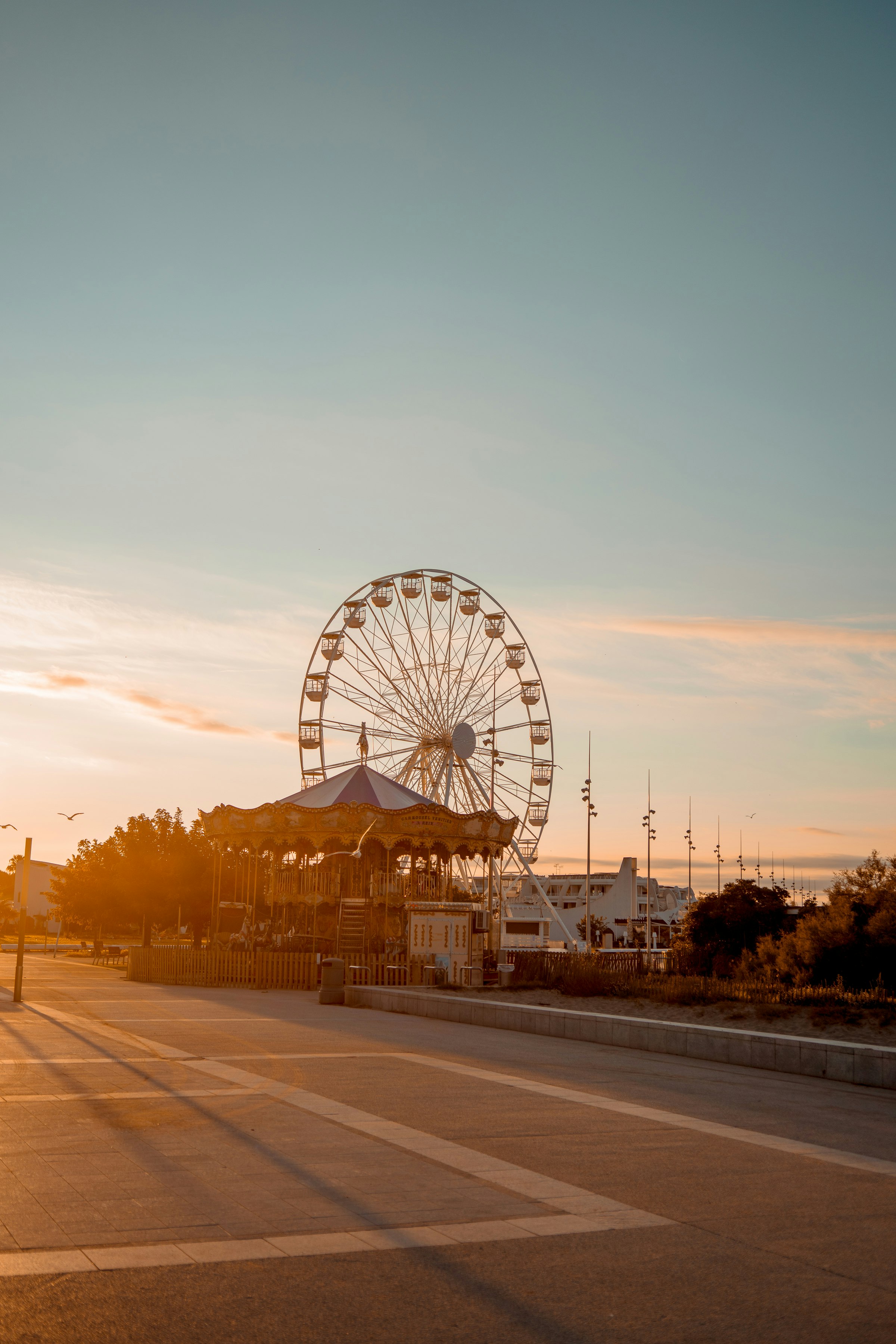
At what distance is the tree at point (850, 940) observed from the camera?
27.5 meters

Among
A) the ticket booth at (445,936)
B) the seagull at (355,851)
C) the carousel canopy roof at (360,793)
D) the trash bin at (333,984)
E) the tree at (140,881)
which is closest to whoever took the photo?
the trash bin at (333,984)

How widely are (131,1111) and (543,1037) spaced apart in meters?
9.74

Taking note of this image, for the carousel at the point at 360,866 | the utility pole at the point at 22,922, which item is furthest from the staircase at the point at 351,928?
the utility pole at the point at 22,922

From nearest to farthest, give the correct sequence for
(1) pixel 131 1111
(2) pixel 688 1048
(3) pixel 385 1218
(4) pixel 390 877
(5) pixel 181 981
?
(3) pixel 385 1218 < (1) pixel 131 1111 < (2) pixel 688 1048 < (5) pixel 181 981 < (4) pixel 390 877

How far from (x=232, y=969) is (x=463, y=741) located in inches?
556

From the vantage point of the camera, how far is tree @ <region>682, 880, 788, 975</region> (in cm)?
4378

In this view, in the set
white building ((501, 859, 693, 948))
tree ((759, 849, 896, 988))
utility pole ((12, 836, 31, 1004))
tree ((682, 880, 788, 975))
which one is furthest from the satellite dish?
white building ((501, 859, 693, 948))

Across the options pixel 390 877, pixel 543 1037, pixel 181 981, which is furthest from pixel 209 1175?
pixel 390 877

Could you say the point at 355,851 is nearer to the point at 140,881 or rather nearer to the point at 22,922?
the point at 22,922

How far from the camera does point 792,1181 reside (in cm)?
851

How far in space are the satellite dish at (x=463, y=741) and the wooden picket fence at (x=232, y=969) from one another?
11267 millimetres

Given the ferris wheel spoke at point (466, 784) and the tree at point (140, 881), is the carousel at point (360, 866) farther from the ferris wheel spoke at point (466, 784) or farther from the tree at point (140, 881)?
the tree at point (140, 881)

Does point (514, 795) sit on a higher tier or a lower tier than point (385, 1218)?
higher

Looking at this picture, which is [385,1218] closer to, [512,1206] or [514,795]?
[512,1206]
